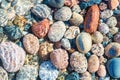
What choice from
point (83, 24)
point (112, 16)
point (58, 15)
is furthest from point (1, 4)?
point (112, 16)

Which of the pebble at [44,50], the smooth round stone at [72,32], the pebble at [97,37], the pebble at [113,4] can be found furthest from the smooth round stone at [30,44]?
the pebble at [113,4]

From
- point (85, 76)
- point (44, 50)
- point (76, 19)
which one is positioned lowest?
point (85, 76)

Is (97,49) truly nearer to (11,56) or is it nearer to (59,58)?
(59,58)

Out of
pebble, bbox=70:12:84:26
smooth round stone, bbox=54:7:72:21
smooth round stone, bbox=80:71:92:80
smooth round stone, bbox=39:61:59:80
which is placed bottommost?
smooth round stone, bbox=80:71:92:80

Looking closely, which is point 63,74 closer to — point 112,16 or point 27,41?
point 27,41

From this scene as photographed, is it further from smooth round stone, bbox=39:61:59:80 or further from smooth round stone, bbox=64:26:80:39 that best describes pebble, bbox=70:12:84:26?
smooth round stone, bbox=39:61:59:80

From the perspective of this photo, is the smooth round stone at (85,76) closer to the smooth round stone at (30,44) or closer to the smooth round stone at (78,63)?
the smooth round stone at (78,63)

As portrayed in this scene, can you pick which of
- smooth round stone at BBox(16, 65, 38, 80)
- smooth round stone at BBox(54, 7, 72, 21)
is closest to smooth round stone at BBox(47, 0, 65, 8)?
smooth round stone at BBox(54, 7, 72, 21)

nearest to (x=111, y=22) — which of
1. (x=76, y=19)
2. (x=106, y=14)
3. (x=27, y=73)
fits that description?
(x=106, y=14)
